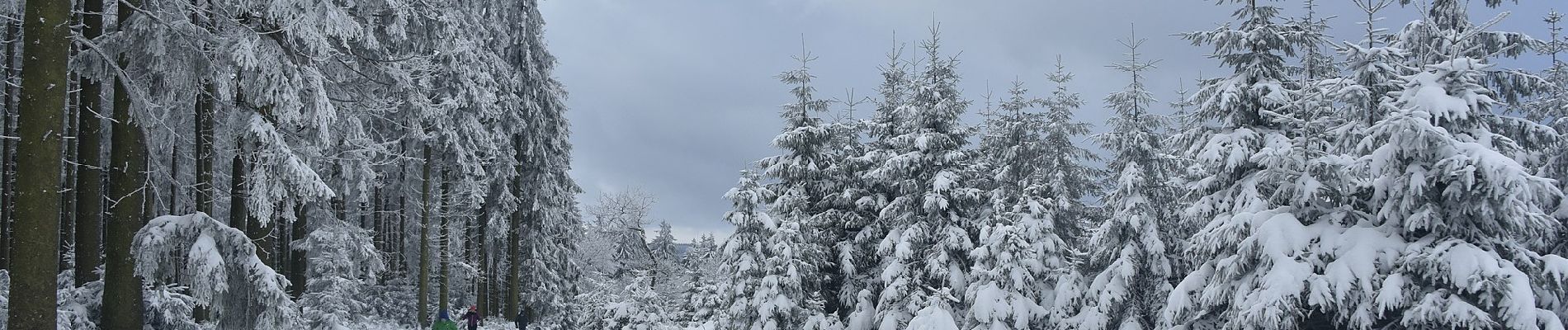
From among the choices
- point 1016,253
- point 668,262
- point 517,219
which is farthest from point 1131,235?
point 668,262

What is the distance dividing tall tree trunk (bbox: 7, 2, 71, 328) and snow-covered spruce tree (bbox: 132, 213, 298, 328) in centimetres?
197

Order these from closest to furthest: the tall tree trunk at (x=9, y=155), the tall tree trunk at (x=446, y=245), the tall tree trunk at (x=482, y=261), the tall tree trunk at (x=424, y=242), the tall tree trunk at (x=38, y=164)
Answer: the tall tree trunk at (x=38, y=164)
the tall tree trunk at (x=9, y=155)
the tall tree trunk at (x=424, y=242)
the tall tree trunk at (x=446, y=245)
the tall tree trunk at (x=482, y=261)

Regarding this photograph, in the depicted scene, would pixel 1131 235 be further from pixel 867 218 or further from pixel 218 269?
pixel 218 269

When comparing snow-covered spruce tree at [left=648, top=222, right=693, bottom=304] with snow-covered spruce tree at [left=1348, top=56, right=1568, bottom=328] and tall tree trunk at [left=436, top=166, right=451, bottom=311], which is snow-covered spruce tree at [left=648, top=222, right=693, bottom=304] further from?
snow-covered spruce tree at [left=1348, top=56, right=1568, bottom=328]

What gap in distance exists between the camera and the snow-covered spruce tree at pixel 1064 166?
24766 mm

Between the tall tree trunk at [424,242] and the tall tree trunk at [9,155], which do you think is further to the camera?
the tall tree trunk at [424,242]

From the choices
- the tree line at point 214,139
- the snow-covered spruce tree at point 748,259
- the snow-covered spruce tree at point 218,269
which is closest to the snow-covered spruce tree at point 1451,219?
the snow-covered spruce tree at point 748,259

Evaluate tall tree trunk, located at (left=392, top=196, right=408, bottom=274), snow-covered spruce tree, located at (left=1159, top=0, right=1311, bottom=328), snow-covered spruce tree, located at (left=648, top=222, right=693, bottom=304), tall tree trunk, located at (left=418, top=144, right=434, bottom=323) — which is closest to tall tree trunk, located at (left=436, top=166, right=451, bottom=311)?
tall tree trunk, located at (left=418, top=144, right=434, bottom=323)

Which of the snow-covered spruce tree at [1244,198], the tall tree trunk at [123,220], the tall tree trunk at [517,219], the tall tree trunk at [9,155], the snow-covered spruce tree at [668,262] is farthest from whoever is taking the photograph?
the snow-covered spruce tree at [668,262]

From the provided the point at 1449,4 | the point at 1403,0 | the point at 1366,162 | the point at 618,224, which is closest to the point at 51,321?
the point at 1366,162

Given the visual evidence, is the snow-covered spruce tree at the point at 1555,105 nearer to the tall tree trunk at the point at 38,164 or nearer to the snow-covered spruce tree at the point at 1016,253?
the snow-covered spruce tree at the point at 1016,253

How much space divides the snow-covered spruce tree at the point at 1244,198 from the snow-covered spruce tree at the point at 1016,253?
402 cm

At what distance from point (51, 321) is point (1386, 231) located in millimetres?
16737

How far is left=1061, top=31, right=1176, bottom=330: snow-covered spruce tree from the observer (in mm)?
19844
